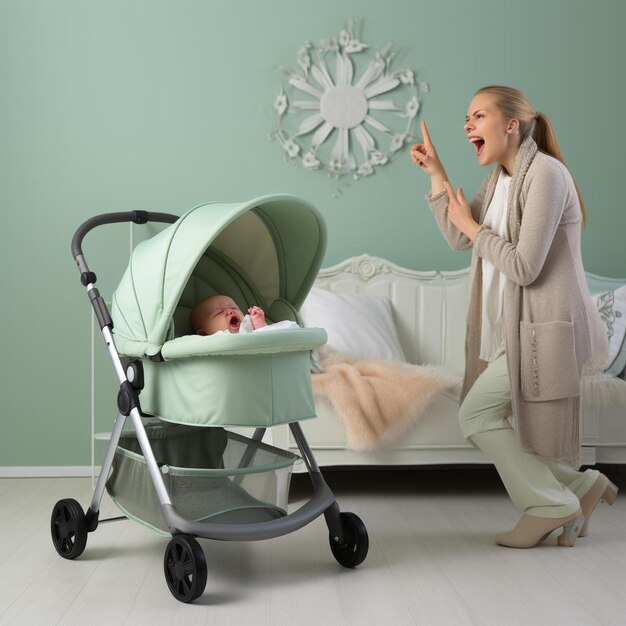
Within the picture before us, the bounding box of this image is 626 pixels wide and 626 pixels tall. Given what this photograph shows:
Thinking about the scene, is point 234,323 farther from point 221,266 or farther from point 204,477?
point 204,477

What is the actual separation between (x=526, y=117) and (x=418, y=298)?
141cm

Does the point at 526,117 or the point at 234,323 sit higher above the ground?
the point at 526,117

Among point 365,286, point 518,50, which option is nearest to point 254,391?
point 365,286

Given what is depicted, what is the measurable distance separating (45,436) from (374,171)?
1.87 m

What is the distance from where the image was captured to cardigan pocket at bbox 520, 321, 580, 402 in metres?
2.34

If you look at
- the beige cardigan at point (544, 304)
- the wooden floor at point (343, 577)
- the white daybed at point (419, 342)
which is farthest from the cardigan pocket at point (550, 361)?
the white daybed at point (419, 342)

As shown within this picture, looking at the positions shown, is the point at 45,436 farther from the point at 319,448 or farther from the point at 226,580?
the point at 226,580

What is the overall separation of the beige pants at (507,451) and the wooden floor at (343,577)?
0.48 feet

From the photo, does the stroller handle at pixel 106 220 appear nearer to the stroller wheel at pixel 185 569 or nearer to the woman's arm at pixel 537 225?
the stroller wheel at pixel 185 569

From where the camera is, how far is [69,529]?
2.34m

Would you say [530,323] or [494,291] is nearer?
[530,323]

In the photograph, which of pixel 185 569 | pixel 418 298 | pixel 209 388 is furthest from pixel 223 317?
pixel 418 298

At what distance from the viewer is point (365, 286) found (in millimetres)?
3748

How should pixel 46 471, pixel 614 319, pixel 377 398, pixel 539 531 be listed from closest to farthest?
pixel 539 531 < pixel 377 398 < pixel 614 319 < pixel 46 471
